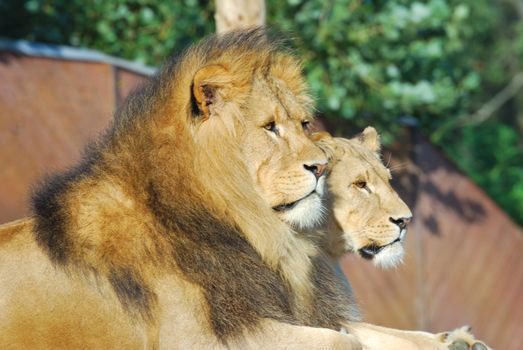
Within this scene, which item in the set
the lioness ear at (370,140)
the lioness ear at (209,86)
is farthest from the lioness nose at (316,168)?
the lioness ear at (370,140)

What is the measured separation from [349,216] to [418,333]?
77 cm

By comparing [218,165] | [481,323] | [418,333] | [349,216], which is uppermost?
[218,165]

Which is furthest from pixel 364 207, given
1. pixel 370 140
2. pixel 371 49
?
pixel 371 49

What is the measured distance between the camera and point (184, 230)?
430 cm

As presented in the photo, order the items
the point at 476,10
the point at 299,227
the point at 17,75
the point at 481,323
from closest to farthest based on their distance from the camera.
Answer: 1. the point at 299,227
2. the point at 17,75
3. the point at 481,323
4. the point at 476,10

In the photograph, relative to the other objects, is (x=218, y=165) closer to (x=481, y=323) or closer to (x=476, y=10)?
(x=481, y=323)

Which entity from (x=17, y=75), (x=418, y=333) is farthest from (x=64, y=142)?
(x=418, y=333)

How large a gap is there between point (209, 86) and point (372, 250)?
1589 millimetres

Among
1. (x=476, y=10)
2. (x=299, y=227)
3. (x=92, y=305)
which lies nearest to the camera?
(x=92, y=305)

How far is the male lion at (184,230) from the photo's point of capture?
420cm

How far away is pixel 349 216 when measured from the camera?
563cm

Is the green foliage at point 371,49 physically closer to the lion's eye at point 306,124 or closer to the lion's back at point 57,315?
the lion's eye at point 306,124

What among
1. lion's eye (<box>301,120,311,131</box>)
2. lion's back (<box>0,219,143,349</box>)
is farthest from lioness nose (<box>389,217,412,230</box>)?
lion's back (<box>0,219,143,349</box>)

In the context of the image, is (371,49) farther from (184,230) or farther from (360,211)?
(184,230)
